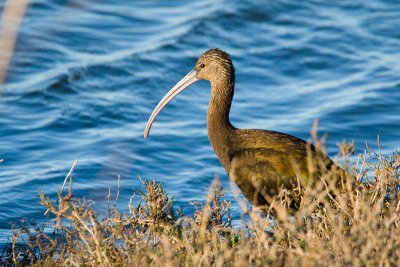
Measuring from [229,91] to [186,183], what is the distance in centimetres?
194

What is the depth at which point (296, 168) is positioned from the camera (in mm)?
6094

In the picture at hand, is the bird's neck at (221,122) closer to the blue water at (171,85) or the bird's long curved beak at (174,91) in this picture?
the bird's long curved beak at (174,91)

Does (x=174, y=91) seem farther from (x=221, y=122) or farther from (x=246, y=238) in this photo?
(x=246, y=238)

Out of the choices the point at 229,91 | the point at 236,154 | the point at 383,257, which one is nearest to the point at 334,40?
the point at 229,91

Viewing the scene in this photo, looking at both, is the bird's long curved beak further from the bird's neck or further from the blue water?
the blue water

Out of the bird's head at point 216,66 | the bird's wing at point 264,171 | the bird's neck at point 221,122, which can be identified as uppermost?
the bird's head at point 216,66

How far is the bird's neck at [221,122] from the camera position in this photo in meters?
6.98

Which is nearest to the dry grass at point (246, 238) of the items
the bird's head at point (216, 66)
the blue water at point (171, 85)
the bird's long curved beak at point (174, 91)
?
the bird's head at point (216, 66)

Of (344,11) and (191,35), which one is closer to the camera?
(191,35)

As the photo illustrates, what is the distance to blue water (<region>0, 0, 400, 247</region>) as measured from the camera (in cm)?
951

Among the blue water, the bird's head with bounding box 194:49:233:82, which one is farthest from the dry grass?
the blue water

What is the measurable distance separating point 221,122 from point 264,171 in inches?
36.4

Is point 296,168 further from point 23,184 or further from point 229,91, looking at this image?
point 23,184

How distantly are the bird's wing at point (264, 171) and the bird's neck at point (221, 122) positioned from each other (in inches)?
10.0
